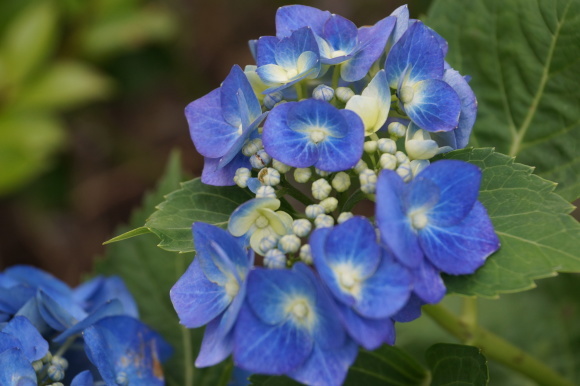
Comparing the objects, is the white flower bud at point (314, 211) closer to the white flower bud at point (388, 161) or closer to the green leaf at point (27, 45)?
the white flower bud at point (388, 161)

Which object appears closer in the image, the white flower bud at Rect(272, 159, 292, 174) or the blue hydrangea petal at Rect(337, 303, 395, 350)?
the blue hydrangea petal at Rect(337, 303, 395, 350)

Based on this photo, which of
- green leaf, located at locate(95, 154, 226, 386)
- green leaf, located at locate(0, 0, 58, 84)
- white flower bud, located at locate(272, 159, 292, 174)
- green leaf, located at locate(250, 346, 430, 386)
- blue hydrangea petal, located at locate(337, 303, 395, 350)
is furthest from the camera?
green leaf, located at locate(0, 0, 58, 84)

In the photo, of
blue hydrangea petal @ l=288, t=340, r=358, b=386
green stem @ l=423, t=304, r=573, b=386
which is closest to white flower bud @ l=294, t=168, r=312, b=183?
blue hydrangea petal @ l=288, t=340, r=358, b=386

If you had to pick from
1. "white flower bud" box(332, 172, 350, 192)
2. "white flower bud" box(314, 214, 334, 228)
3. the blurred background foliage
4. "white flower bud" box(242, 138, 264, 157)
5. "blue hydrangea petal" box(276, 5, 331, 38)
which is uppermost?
"blue hydrangea petal" box(276, 5, 331, 38)

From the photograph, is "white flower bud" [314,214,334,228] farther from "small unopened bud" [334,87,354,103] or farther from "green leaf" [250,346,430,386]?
"green leaf" [250,346,430,386]

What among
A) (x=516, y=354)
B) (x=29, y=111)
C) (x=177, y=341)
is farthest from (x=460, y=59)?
(x=29, y=111)

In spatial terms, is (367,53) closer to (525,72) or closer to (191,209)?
(191,209)

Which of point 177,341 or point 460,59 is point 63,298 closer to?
point 177,341
